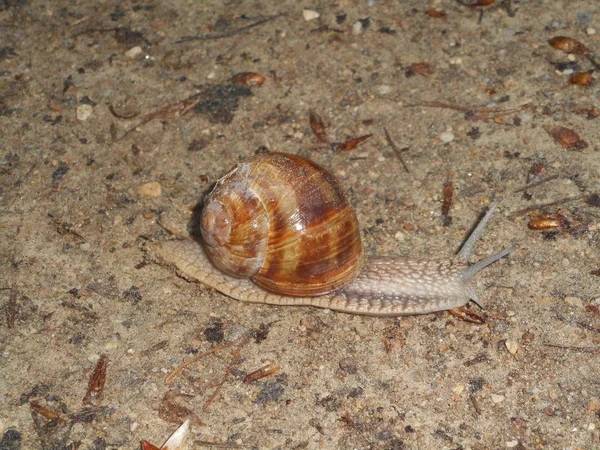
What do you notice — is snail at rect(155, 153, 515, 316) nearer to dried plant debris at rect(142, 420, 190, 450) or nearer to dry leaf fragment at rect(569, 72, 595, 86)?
dried plant debris at rect(142, 420, 190, 450)

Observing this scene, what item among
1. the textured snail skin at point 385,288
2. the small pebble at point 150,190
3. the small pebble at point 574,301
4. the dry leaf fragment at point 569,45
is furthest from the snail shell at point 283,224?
the dry leaf fragment at point 569,45

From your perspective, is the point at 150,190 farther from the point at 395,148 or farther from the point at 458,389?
the point at 458,389

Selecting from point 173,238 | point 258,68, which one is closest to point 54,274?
point 173,238

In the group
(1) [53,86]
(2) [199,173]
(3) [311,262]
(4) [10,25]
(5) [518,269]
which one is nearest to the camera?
(3) [311,262]

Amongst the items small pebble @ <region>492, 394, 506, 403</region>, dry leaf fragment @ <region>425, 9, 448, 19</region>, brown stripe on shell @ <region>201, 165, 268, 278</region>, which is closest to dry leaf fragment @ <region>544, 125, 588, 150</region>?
dry leaf fragment @ <region>425, 9, 448, 19</region>

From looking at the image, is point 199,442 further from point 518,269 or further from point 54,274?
point 518,269
